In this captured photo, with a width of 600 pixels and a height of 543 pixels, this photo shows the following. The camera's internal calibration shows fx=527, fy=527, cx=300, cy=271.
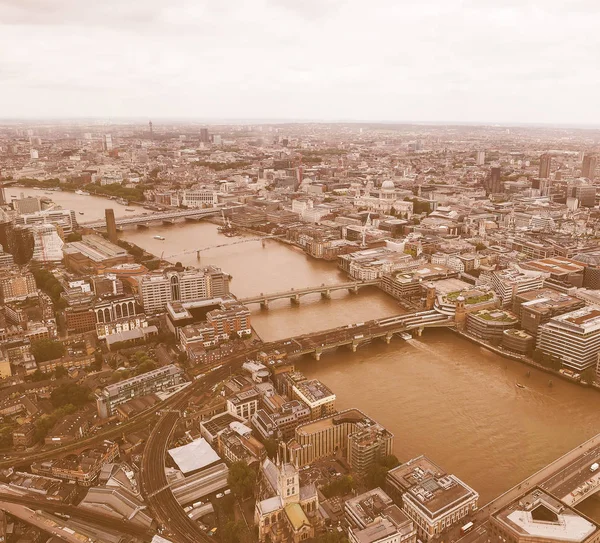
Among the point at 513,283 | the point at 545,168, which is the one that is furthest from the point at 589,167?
the point at 513,283

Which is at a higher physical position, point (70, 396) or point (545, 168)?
point (545, 168)

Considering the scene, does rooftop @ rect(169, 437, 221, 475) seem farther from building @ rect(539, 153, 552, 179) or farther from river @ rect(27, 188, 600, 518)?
building @ rect(539, 153, 552, 179)

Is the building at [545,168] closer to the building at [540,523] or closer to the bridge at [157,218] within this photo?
the bridge at [157,218]

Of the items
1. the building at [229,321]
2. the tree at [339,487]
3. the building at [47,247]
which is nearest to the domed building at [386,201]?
the building at [47,247]

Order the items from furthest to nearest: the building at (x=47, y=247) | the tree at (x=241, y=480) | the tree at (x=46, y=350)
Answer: the building at (x=47, y=247) → the tree at (x=46, y=350) → the tree at (x=241, y=480)

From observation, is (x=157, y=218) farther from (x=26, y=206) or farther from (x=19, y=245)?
(x=19, y=245)

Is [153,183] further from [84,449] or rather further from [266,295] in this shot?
[84,449]
